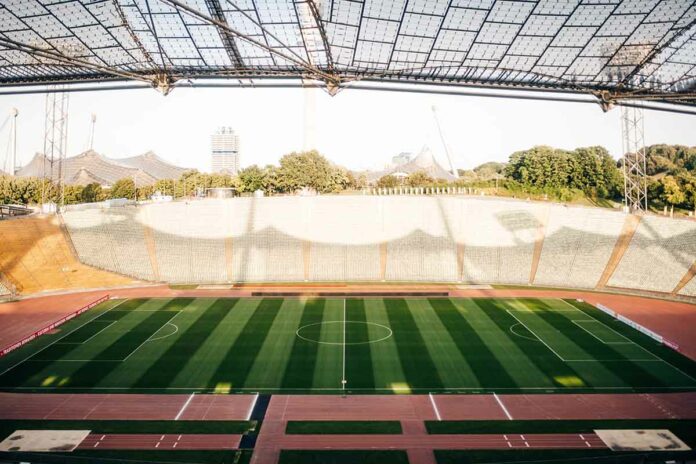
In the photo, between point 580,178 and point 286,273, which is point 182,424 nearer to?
point 286,273

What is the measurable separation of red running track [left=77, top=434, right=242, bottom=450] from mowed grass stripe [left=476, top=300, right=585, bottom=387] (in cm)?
1447

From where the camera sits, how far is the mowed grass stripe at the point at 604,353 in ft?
80.5

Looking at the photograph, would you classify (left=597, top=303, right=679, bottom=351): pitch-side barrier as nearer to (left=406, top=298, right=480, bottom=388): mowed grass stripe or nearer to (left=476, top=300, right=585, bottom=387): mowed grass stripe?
(left=476, top=300, right=585, bottom=387): mowed grass stripe

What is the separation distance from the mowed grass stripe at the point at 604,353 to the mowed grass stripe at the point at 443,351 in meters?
6.74

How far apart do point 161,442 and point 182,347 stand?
9814 mm

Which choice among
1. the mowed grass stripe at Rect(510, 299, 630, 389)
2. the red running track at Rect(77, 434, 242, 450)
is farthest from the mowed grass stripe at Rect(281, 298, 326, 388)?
the mowed grass stripe at Rect(510, 299, 630, 389)

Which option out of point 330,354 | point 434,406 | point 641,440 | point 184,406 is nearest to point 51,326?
point 184,406

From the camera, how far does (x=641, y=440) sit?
19.0 metres

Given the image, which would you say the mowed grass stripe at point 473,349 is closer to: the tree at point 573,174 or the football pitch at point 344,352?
the football pitch at point 344,352

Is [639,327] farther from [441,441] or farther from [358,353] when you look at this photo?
[441,441]

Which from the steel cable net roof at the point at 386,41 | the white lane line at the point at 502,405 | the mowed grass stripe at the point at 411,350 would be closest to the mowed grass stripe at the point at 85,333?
the steel cable net roof at the point at 386,41

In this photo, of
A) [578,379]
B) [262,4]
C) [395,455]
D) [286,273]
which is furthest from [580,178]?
[395,455]

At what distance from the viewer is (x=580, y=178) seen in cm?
6969

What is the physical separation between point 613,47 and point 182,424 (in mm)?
26388
